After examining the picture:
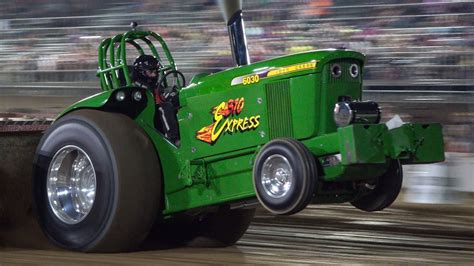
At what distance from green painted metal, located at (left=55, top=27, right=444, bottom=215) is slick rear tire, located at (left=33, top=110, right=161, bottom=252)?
145 mm

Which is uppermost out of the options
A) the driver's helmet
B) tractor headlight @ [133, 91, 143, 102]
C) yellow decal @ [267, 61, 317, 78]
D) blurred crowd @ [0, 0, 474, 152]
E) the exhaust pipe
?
blurred crowd @ [0, 0, 474, 152]

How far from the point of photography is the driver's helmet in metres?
6.26

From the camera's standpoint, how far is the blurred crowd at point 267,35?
9.75m

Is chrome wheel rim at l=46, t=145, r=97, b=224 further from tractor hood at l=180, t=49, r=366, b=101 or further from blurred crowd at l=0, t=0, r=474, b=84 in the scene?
blurred crowd at l=0, t=0, r=474, b=84

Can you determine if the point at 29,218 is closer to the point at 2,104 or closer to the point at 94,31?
the point at 94,31

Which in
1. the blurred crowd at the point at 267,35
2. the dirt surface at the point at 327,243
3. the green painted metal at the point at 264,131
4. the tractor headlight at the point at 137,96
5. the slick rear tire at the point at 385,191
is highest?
the blurred crowd at the point at 267,35

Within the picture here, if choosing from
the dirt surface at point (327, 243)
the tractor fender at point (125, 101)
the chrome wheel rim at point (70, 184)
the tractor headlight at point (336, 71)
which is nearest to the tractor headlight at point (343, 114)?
the tractor headlight at point (336, 71)

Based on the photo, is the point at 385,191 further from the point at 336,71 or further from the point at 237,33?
the point at 237,33

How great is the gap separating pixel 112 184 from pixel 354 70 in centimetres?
165

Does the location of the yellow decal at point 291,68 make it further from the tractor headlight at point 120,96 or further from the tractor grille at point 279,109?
the tractor headlight at point 120,96

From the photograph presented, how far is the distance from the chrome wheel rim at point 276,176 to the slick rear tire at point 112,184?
34.8 inches

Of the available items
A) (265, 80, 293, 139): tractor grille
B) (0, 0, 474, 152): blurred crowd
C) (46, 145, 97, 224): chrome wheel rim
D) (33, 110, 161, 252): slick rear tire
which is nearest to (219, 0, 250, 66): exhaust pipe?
(265, 80, 293, 139): tractor grille

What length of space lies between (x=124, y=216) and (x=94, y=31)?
7741mm

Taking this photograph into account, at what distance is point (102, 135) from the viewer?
5766mm
